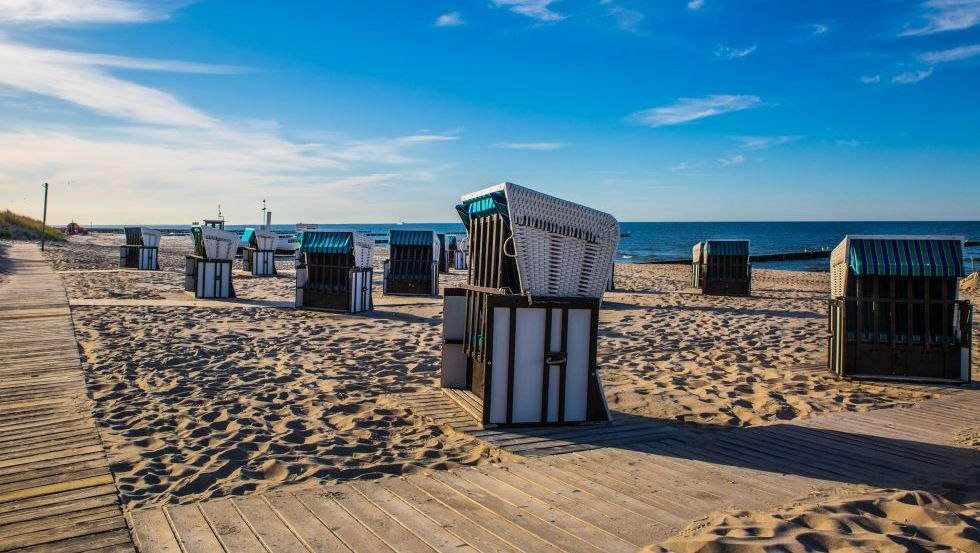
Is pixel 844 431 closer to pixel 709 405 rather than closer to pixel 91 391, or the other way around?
pixel 709 405

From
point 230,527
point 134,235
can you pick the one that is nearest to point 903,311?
point 230,527

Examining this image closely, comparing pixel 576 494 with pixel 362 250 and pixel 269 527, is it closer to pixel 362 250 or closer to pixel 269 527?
pixel 269 527

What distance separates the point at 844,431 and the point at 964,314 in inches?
125

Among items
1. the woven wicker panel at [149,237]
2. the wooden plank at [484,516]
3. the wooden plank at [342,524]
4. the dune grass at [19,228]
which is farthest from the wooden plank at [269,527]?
the dune grass at [19,228]

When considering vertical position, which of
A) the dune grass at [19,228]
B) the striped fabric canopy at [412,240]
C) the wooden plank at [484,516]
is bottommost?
the wooden plank at [484,516]

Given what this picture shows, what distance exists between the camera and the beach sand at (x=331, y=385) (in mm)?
4301

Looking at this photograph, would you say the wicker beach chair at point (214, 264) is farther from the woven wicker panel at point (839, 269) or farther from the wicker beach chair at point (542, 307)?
the woven wicker panel at point (839, 269)

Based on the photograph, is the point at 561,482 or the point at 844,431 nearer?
the point at 561,482

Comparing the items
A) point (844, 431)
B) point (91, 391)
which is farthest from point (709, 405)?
point (91, 391)

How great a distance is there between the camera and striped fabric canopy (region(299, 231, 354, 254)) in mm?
13438

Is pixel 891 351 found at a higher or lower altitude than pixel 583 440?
higher

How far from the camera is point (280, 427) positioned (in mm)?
5141

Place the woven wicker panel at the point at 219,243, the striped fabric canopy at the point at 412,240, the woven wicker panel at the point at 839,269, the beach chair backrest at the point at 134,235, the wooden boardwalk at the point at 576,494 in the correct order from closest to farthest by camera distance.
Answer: the wooden boardwalk at the point at 576,494
the woven wicker panel at the point at 839,269
the woven wicker panel at the point at 219,243
the striped fabric canopy at the point at 412,240
the beach chair backrest at the point at 134,235

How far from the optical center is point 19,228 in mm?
46250
